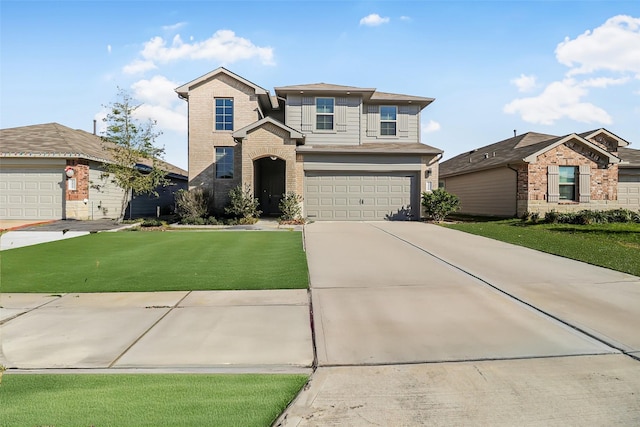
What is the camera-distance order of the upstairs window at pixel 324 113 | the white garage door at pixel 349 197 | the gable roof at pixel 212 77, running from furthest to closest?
the upstairs window at pixel 324 113 < the gable roof at pixel 212 77 < the white garage door at pixel 349 197

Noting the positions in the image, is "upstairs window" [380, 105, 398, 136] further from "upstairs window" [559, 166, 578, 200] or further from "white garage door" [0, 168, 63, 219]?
"white garage door" [0, 168, 63, 219]

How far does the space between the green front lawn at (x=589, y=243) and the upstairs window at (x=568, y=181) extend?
3532mm

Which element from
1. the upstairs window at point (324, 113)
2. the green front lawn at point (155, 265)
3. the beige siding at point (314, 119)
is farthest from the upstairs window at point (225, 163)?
the green front lawn at point (155, 265)

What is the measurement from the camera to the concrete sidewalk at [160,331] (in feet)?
12.0

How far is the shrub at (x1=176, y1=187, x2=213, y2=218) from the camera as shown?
17.2 m

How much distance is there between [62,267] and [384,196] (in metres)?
14.0

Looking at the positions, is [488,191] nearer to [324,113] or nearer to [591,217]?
[591,217]

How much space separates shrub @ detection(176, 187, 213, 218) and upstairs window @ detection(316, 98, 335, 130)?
273 inches

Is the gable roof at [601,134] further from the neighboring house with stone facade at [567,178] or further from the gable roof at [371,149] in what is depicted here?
the gable roof at [371,149]

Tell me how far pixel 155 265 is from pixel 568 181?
20028mm

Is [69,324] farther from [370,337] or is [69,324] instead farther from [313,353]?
[370,337]

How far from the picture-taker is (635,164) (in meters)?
20.7

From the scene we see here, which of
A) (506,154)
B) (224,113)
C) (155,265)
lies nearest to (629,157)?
(506,154)

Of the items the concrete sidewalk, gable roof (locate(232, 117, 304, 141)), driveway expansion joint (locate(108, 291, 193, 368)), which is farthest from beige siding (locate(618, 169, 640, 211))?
driveway expansion joint (locate(108, 291, 193, 368))
